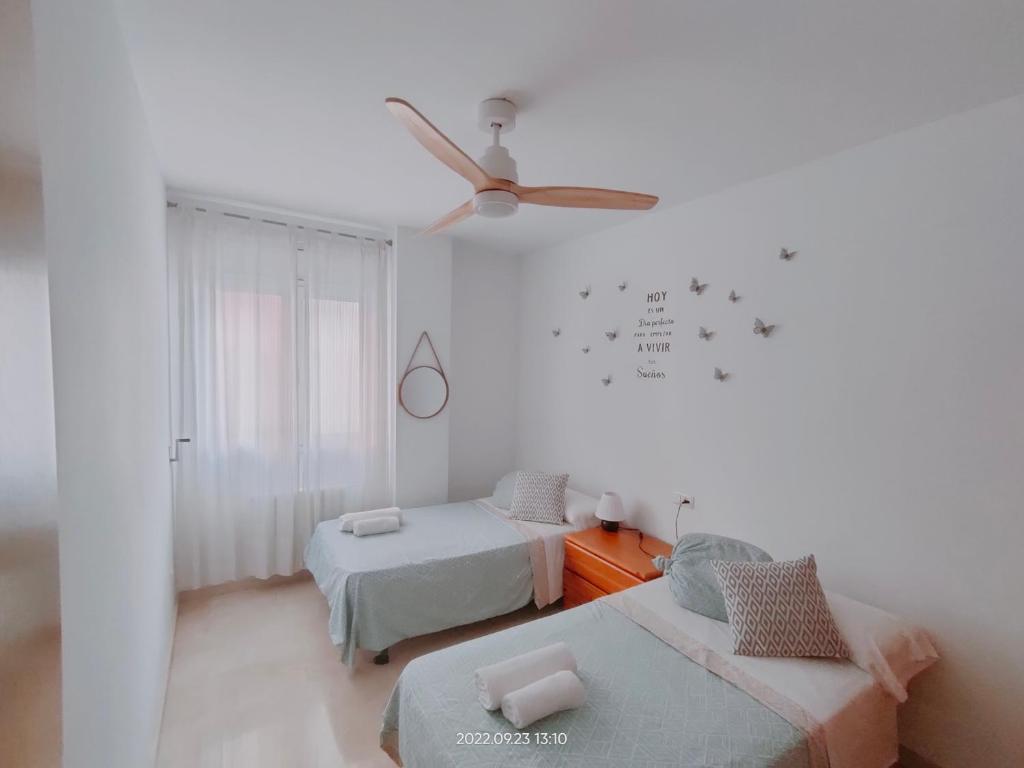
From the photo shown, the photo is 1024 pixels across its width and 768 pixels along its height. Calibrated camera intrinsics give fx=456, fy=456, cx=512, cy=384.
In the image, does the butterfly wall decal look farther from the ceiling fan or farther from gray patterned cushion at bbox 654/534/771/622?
gray patterned cushion at bbox 654/534/771/622

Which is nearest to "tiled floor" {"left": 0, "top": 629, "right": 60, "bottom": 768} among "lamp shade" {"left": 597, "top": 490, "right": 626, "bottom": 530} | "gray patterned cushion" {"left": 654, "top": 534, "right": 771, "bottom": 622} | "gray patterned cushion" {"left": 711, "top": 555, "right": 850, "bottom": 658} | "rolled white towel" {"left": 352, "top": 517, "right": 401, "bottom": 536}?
"gray patterned cushion" {"left": 711, "top": 555, "right": 850, "bottom": 658}

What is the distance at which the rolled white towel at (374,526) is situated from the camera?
289 centimetres

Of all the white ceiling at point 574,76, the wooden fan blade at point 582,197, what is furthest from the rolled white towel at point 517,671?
the white ceiling at point 574,76

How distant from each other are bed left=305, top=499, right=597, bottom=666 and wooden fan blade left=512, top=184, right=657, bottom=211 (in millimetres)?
1968

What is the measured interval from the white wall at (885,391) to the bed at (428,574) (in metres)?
0.87

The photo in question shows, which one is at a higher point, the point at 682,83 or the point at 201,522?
the point at 682,83

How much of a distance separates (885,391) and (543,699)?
1.87 meters

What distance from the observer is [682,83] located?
1618 mm

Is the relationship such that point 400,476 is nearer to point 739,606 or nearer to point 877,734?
point 739,606

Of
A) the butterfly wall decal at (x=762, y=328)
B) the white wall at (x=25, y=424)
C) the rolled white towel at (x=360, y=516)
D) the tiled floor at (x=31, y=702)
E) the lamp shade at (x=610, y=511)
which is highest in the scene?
the butterfly wall decal at (x=762, y=328)

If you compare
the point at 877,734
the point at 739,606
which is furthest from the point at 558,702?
the point at 877,734

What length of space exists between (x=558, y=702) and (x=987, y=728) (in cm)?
170

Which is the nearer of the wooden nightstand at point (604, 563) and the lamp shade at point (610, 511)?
→ the wooden nightstand at point (604, 563)

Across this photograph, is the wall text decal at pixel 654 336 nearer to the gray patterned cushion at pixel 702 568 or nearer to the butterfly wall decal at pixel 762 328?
the butterfly wall decal at pixel 762 328
